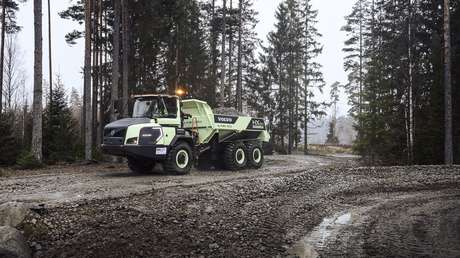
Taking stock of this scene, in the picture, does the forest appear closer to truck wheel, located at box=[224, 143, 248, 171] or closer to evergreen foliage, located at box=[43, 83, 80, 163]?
evergreen foliage, located at box=[43, 83, 80, 163]

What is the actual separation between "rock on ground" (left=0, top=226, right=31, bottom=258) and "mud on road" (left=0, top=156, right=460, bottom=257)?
0.21 m

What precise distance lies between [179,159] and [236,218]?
6001mm

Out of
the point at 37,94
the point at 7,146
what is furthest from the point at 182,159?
the point at 7,146

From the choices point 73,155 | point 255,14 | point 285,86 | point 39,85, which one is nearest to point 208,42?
point 255,14

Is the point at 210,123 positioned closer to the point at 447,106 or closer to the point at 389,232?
the point at 389,232

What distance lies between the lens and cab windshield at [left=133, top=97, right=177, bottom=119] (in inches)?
510

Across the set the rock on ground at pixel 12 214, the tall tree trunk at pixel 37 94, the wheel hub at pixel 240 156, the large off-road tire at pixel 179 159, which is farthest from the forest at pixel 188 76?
the rock on ground at pixel 12 214

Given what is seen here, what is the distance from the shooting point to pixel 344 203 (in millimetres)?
9500

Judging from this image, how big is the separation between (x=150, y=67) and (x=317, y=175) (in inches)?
635

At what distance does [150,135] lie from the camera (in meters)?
12.1

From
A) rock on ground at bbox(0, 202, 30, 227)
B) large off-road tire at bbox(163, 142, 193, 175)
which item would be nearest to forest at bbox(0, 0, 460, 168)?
large off-road tire at bbox(163, 142, 193, 175)

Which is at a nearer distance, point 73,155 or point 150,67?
point 73,155

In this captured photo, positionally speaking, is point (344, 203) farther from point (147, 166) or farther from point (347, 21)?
point (347, 21)

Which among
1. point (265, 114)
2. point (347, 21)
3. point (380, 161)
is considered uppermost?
point (347, 21)
